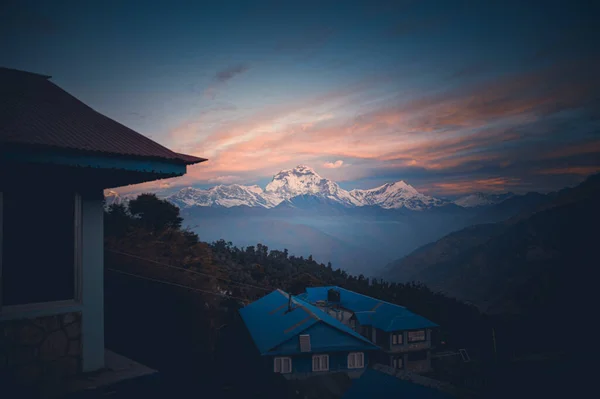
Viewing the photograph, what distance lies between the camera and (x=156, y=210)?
84.3 ft

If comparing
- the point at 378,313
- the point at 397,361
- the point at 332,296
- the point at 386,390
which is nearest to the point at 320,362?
the point at 386,390

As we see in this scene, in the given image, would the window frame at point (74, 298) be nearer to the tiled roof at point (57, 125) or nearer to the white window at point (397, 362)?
the tiled roof at point (57, 125)

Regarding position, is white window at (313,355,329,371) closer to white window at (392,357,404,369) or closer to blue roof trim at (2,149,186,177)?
white window at (392,357,404,369)

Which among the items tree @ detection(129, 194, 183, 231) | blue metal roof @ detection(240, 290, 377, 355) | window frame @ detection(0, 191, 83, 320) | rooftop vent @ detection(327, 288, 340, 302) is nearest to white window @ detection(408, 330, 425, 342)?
rooftop vent @ detection(327, 288, 340, 302)

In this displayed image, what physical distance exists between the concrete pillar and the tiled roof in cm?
86

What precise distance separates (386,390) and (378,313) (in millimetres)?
27617

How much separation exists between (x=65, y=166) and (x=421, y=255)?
6335 inches

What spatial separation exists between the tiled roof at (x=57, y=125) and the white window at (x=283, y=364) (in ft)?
72.9

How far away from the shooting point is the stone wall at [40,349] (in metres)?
3.89

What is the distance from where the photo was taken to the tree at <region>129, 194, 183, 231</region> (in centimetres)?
2484

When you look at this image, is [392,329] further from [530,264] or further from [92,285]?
[530,264]

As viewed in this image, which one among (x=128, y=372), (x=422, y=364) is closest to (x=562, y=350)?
(x=422, y=364)

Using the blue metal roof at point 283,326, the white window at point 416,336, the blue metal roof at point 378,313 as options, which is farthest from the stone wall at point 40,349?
the white window at point 416,336

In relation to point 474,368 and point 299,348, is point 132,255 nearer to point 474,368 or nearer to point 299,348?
point 299,348
